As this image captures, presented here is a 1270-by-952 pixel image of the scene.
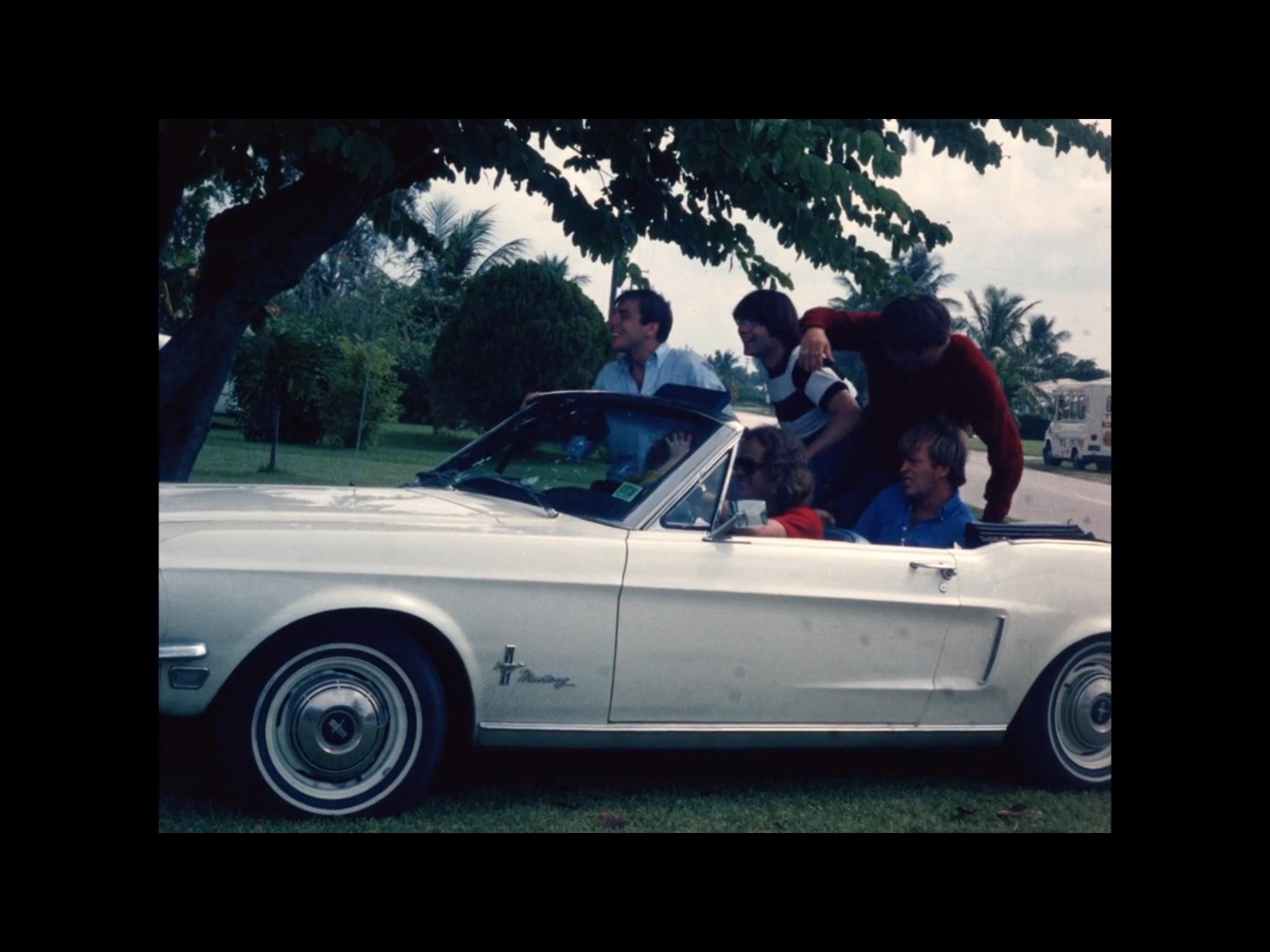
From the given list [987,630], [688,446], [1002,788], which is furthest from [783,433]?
[1002,788]

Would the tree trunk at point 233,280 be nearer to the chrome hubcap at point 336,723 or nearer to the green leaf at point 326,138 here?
the green leaf at point 326,138

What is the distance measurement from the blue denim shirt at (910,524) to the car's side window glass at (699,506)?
64 centimetres

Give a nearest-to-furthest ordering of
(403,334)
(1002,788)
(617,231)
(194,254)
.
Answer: (1002,788), (617,231), (403,334), (194,254)

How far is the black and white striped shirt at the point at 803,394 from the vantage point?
485 cm

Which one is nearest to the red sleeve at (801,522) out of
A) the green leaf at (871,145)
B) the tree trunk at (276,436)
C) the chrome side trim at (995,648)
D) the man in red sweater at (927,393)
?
the man in red sweater at (927,393)

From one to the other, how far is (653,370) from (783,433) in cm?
84

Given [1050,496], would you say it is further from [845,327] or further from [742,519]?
[742,519]

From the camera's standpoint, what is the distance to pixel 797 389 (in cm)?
498

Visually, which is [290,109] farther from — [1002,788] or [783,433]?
[1002,788]

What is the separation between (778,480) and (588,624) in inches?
35.5

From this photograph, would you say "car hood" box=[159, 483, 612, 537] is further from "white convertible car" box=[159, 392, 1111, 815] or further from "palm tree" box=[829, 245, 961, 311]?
"palm tree" box=[829, 245, 961, 311]

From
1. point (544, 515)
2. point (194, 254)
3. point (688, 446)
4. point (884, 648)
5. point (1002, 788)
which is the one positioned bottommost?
point (1002, 788)

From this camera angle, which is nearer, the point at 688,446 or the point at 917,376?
the point at 688,446

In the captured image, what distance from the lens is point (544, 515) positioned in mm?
4160
